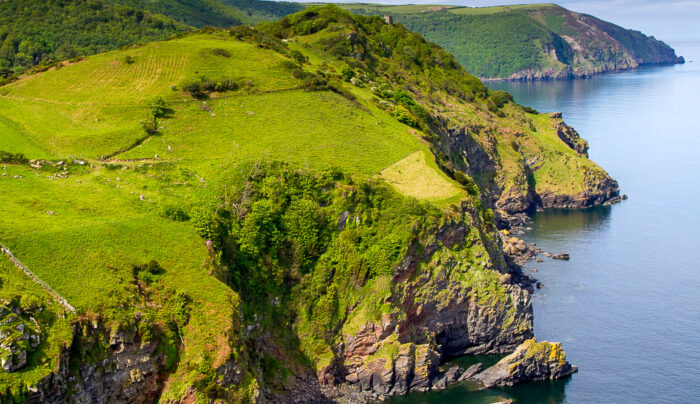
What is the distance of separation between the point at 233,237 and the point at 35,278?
21347 mm

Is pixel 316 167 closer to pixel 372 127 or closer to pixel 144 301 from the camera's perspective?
pixel 372 127

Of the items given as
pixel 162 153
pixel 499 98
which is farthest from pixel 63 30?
pixel 499 98

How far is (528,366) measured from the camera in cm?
6606

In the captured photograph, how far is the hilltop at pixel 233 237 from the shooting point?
4869 centimetres

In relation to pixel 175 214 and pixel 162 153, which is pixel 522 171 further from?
pixel 175 214

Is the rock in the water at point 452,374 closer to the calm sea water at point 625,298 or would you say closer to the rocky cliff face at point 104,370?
the calm sea water at point 625,298

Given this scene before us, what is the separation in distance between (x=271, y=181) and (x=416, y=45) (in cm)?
10319

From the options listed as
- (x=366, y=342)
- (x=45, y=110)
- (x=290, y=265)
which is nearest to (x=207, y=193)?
(x=290, y=265)

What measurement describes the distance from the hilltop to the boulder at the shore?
481 cm

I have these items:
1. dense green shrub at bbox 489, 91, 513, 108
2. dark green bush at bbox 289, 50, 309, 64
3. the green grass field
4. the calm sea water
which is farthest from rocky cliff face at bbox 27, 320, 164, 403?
dense green shrub at bbox 489, 91, 513, 108

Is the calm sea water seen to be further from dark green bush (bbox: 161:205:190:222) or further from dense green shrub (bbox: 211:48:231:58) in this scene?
dense green shrub (bbox: 211:48:231:58)

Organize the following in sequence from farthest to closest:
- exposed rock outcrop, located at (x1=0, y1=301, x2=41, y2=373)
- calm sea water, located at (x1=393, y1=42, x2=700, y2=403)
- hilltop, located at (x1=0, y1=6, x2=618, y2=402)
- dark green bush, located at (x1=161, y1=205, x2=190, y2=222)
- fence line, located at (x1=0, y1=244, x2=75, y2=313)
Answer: calm sea water, located at (x1=393, y1=42, x2=700, y2=403), dark green bush, located at (x1=161, y1=205, x2=190, y2=222), hilltop, located at (x1=0, y1=6, x2=618, y2=402), fence line, located at (x1=0, y1=244, x2=75, y2=313), exposed rock outcrop, located at (x1=0, y1=301, x2=41, y2=373)

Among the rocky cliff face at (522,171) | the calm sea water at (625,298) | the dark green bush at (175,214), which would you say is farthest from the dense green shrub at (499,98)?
the dark green bush at (175,214)

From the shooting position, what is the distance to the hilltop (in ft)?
160
